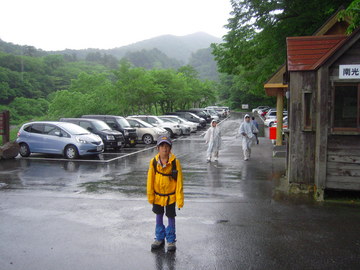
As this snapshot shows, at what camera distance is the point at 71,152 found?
48.9ft

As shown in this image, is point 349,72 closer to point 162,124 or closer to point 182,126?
point 162,124

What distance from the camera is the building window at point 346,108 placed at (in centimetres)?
771

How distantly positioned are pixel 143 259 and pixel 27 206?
389cm

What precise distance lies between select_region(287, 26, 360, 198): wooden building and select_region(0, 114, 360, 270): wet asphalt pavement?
0.74m

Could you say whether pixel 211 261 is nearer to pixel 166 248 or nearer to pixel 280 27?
pixel 166 248

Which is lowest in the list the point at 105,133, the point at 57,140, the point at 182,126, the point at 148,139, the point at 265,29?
the point at 148,139

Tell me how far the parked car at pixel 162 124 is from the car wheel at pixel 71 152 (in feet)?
35.3

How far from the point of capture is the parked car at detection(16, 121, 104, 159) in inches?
587

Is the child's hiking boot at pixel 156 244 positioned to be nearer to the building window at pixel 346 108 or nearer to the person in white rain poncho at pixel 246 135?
the building window at pixel 346 108

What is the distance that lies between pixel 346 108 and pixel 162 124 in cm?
1896

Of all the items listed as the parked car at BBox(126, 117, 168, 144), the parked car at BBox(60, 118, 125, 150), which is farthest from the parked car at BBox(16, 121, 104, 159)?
the parked car at BBox(126, 117, 168, 144)

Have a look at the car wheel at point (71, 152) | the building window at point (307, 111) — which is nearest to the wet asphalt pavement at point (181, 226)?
the building window at point (307, 111)

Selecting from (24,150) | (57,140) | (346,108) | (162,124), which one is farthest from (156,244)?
(162,124)

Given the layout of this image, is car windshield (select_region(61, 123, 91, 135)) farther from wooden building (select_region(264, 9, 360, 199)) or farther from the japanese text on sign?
the japanese text on sign
